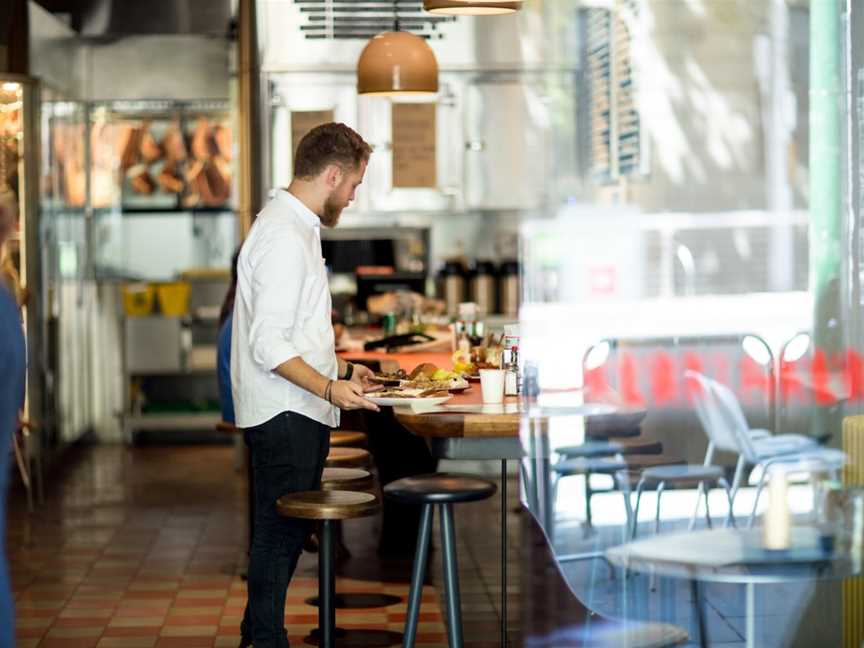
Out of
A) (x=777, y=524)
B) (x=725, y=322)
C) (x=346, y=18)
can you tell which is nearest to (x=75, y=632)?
(x=725, y=322)

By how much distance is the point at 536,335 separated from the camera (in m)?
4.45

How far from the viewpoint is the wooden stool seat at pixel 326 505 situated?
4277mm

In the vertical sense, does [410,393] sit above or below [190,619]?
above

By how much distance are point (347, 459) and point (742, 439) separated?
2116mm

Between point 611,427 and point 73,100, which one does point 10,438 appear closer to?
point 611,427

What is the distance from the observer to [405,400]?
4254 mm

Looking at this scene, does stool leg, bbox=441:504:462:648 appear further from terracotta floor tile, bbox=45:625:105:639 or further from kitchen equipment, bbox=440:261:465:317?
kitchen equipment, bbox=440:261:465:317

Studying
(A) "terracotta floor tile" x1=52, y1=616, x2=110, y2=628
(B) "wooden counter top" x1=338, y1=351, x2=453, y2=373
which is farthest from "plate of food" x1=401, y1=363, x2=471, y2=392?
(A) "terracotta floor tile" x1=52, y1=616, x2=110, y2=628

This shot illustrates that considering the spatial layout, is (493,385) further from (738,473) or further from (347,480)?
(738,473)

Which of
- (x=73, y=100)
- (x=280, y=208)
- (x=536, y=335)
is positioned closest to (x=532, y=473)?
(x=536, y=335)

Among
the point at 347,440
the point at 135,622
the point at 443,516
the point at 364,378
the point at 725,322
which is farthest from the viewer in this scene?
the point at 347,440

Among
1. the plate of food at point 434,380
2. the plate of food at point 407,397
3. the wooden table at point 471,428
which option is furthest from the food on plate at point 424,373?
the wooden table at point 471,428

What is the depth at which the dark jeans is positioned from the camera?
177 inches

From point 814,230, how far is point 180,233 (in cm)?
832
